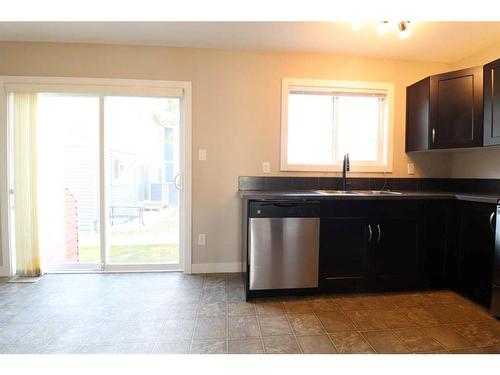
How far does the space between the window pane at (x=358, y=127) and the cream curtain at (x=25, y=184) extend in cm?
309

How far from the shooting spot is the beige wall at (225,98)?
2.48 m

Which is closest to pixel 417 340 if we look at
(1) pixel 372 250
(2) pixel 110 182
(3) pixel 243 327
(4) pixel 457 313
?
A: (4) pixel 457 313

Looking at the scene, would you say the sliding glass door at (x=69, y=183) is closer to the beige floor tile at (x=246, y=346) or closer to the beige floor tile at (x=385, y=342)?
the beige floor tile at (x=246, y=346)

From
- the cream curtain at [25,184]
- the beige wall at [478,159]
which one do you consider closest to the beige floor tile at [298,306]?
the beige wall at [478,159]

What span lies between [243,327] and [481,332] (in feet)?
5.06

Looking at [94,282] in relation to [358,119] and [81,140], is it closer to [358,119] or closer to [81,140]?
[81,140]

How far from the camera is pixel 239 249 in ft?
8.67

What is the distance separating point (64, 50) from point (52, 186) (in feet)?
4.43

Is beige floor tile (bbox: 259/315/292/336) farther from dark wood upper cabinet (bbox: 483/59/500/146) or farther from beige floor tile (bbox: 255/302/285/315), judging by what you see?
dark wood upper cabinet (bbox: 483/59/500/146)

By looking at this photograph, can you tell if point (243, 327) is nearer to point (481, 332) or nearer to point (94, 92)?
point (481, 332)
